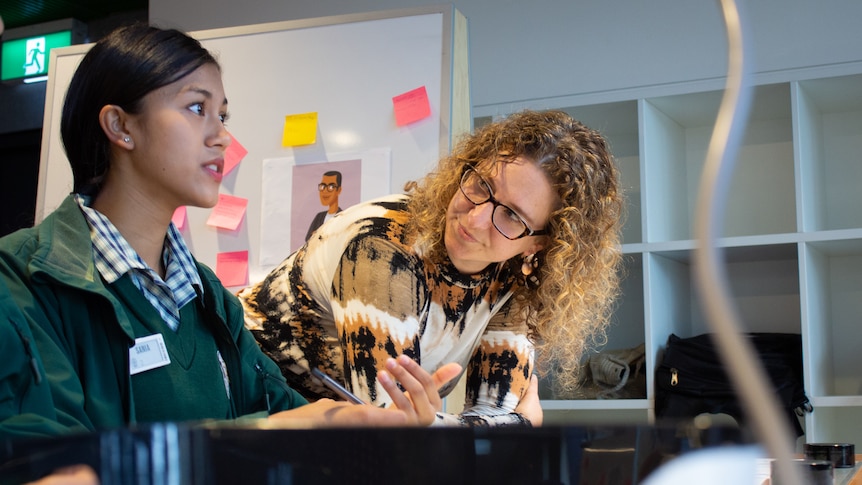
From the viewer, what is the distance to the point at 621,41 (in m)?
3.07

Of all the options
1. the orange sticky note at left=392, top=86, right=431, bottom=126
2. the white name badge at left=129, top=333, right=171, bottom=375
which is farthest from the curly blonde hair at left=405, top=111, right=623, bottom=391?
the orange sticky note at left=392, top=86, right=431, bottom=126

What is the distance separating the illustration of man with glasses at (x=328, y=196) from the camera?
2299 mm

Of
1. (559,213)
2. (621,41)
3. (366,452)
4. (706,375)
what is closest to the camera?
(366,452)

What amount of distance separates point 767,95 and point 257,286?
2031 millimetres

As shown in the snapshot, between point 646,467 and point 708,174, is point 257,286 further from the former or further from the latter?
point 708,174

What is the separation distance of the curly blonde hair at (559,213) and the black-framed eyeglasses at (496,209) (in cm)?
4

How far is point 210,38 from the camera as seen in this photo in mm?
2562

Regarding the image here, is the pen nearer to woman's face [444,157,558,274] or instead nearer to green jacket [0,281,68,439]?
green jacket [0,281,68,439]

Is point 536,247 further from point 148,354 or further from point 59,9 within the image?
point 59,9

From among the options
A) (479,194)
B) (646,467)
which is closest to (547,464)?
(646,467)

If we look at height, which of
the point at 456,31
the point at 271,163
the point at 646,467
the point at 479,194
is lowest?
the point at 646,467

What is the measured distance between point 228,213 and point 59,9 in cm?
272

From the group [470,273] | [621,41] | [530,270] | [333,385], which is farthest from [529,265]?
[621,41]

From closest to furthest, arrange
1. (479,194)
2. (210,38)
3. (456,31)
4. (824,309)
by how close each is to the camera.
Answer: (479,194), (456,31), (210,38), (824,309)
